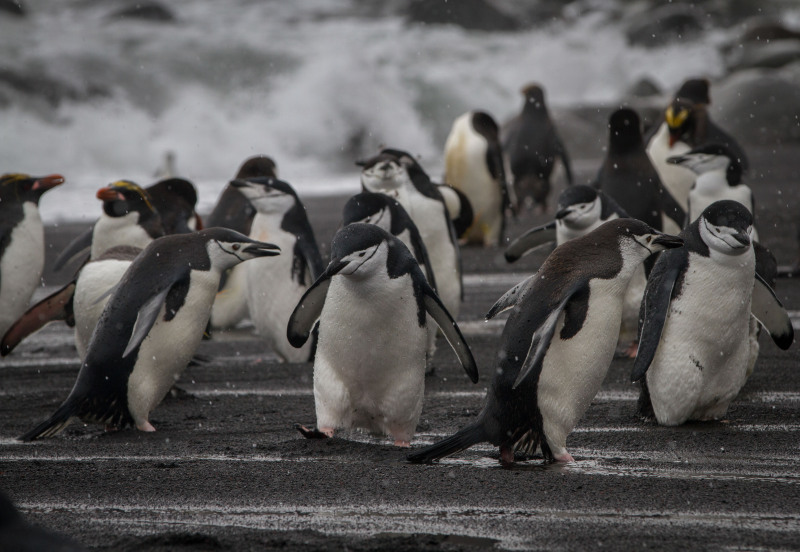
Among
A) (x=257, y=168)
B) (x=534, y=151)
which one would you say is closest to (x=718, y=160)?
(x=257, y=168)

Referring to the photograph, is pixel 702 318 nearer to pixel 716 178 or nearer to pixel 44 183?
pixel 716 178

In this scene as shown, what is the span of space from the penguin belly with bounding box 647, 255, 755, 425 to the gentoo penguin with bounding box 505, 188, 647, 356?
127cm

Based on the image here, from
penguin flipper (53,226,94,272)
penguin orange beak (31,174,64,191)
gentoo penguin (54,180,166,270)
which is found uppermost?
penguin orange beak (31,174,64,191)

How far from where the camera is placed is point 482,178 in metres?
11.7

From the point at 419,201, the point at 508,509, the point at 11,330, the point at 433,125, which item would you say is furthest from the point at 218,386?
the point at 433,125

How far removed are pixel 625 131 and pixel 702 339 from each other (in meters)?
3.69

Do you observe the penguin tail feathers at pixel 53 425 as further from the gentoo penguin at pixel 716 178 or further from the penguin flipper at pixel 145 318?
the gentoo penguin at pixel 716 178

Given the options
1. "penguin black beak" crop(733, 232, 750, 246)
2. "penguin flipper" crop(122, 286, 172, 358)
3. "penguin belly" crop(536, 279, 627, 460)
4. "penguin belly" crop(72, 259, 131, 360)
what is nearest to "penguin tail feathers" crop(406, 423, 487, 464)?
"penguin belly" crop(536, 279, 627, 460)

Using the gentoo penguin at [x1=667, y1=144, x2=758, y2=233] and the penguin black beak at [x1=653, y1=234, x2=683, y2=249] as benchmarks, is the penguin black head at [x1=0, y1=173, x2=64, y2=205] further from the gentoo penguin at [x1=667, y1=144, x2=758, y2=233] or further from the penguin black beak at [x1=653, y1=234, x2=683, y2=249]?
the penguin black beak at [x1=653, y1=234, x2=683, y2=249]

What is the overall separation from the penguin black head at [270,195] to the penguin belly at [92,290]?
39.1 inches

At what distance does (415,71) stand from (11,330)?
2757 cm

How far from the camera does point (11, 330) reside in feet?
17.0

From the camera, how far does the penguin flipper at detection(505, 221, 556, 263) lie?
6.61 meters

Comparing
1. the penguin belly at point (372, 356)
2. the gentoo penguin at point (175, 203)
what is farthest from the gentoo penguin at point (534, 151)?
the penguin belly at point (372, 356)
